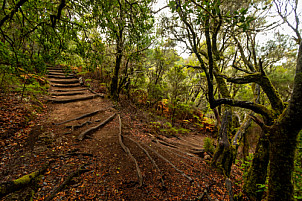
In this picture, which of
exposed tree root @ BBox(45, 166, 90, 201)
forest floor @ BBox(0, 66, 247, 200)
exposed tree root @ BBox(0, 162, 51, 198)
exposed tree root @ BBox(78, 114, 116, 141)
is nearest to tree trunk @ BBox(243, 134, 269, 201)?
forest floor @ BBox(0, 66, 247, 200)

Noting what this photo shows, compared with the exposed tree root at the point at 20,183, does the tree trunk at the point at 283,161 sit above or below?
above

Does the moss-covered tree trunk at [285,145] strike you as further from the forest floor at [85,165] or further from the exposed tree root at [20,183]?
the exposed tree root at [20,183]

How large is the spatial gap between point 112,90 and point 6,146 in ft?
24.6

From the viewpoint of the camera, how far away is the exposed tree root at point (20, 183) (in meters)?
2.39

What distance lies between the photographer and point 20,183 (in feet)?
8.58

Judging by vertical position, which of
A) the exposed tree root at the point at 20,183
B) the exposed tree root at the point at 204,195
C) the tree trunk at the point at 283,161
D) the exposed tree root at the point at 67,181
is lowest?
the exposed tree root at the point at 204,195

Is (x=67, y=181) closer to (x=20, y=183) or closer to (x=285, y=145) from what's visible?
(x=20, y=183)

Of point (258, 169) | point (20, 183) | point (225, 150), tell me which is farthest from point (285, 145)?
point (20, 183)

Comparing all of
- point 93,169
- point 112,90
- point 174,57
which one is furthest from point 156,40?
point 93,169

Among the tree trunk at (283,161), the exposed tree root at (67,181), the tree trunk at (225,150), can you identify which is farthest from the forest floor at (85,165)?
the tree trunk at (283,161)

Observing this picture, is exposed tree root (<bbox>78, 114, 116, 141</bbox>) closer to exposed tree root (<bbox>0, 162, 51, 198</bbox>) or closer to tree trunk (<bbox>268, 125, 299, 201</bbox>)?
exposed tree root (<bbox>0, 162, 51, 198</bbox>)

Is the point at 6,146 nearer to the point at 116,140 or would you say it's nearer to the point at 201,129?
the point at 116,140

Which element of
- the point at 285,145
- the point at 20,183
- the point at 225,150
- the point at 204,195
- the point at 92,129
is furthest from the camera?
the point at 92,129

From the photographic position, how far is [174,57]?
40.1 feet
